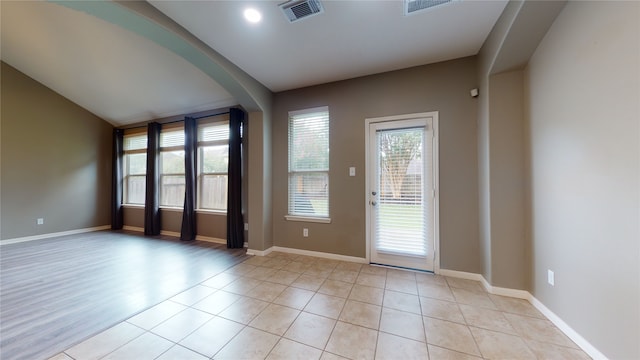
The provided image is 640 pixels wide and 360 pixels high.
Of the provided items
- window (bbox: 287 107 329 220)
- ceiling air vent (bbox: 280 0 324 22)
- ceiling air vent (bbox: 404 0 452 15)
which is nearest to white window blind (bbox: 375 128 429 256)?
window (bbox: 287 107 329 220)

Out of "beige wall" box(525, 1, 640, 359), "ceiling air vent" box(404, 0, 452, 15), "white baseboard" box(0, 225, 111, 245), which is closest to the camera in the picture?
"beige wall" box(525, 1, 640, 359)

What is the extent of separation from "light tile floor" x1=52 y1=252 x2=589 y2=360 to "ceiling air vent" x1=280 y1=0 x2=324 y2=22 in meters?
2.78

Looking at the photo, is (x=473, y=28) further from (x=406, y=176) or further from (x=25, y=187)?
(x=25, y=187)

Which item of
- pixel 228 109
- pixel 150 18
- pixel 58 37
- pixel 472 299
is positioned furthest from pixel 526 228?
pixel 58 37

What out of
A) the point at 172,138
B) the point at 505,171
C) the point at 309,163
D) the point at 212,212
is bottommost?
the point at 212,212

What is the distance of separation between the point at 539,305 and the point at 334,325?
6.30ft

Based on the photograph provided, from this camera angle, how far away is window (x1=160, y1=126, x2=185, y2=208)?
4.88 meters

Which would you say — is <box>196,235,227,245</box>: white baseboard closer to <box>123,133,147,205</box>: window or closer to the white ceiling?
<box>123,133,147,205</box>: window

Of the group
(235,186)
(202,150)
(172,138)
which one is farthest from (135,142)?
(235,186)

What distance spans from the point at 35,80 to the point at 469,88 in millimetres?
8094

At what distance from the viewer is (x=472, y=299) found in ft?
7.13

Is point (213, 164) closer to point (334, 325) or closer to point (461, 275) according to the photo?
point (334, 325)

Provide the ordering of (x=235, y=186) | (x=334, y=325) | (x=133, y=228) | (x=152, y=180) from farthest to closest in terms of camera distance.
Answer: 1. (x=133, y=228)
2. (x=152, y=180)
3. (x=235, y=186)
4. (x=334, y=325)

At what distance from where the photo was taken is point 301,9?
1979 millimetres
